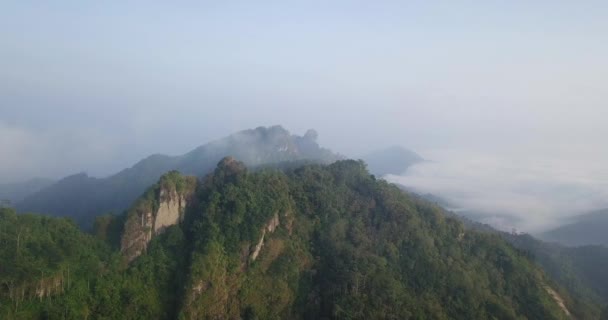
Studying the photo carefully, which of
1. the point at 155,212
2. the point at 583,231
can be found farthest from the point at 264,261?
the point at 583,231

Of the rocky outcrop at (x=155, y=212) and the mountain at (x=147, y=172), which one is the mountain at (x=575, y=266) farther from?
the rocky outcrop at (x=155, y=212)

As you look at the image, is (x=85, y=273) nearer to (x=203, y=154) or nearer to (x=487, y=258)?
(x=487, y=258)

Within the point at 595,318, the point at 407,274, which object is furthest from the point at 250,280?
the point at 595,318

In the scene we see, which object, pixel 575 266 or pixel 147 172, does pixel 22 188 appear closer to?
pixel 147 172

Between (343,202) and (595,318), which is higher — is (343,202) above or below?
above

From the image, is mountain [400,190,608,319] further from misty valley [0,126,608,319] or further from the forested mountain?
the forested mountain

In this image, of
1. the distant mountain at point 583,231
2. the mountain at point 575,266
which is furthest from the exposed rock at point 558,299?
the distant mountain at point 583,231

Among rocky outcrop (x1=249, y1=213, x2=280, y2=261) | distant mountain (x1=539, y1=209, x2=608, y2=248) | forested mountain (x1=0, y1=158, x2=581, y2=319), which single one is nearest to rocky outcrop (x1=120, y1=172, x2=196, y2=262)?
forested mountain (x1=0, y1=158, x2=581, y2=319)
